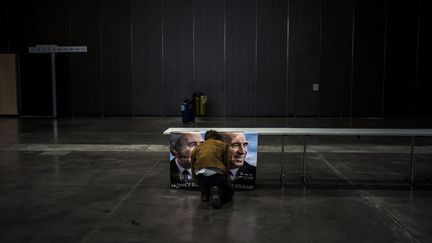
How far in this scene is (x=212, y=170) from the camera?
6.02 m

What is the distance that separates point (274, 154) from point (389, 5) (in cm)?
1180

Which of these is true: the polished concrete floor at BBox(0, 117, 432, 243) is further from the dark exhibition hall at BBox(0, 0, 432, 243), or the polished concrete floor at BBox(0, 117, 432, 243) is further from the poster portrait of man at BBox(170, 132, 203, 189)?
the dark exhibition hall at BBox(0, 0, 432, 243)

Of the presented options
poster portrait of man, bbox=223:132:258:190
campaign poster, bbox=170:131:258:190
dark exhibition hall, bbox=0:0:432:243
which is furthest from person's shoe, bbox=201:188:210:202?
dark exhibition hall, bbox=0:0:432:243

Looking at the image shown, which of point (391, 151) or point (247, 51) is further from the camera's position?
point (247, 51)

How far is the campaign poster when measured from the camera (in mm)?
6781

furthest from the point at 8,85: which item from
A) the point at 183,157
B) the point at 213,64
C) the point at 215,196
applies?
the point at 215,196

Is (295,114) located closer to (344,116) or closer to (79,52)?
(344,116)

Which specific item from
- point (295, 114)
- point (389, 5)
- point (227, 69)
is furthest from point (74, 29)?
point (389, 5)

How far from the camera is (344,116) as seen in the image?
19.1 meters

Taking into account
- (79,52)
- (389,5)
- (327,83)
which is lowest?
(327,83)

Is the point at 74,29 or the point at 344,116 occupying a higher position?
the point at 74,29

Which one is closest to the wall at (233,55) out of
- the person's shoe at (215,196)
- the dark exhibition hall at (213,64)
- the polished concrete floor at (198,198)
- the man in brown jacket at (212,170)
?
the dark exhibition hall at (213,64)

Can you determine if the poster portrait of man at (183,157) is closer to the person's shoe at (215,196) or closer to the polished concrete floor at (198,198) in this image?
the polished concrete floor at (198,198)

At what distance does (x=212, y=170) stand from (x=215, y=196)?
358 millimetres
